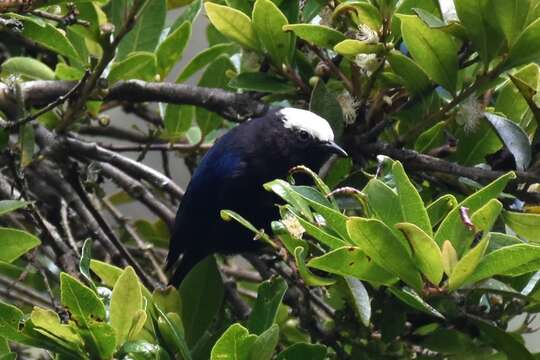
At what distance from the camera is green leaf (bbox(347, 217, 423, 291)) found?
201 centimetres

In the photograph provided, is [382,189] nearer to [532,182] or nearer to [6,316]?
[532,182]

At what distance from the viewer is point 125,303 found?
220cm

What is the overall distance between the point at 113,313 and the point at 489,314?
1.06 metres

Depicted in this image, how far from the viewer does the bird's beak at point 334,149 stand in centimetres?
305

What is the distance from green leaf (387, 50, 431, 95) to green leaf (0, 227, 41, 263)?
3.41 ft

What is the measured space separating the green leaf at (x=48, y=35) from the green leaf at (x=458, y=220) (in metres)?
1.41

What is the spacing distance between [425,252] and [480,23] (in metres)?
0.74

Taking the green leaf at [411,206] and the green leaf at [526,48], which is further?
the green leaf at [526,48]

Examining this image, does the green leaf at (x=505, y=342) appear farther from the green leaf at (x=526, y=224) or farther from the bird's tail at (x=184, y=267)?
the bird's tail at (x=184, y=267)

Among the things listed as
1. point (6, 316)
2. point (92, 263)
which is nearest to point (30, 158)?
point (92, 263)

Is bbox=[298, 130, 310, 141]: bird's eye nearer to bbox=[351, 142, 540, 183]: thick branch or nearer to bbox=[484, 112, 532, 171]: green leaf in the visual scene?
bbox=[351, 142, 540, 183]: thick branch

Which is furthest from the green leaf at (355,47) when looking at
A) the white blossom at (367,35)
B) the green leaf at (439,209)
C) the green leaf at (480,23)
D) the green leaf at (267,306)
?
the green leaf at (267,306)

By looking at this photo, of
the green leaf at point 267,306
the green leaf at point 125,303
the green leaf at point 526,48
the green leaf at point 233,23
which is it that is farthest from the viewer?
the green leaf at point 233,23

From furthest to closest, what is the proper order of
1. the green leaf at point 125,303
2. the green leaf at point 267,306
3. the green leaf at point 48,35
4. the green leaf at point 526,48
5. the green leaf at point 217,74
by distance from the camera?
1. the green leaf at point 217,74
2. the green leaf at point 48,35
3. the green leaf at point 526,48
4. the green leaf at point 267,306
5. the green leaf at point 125,303
